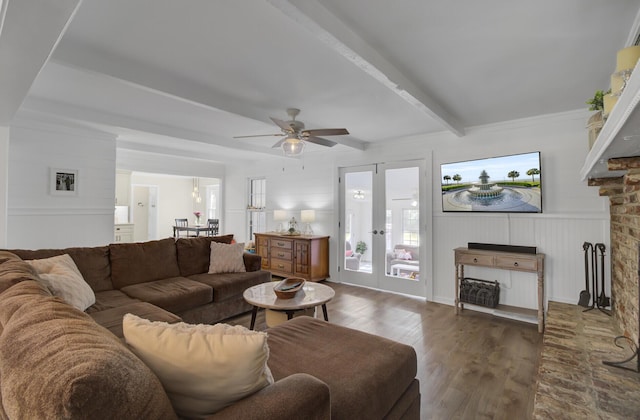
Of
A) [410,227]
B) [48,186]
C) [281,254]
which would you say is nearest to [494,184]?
[410,227]

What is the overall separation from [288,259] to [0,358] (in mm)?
4862

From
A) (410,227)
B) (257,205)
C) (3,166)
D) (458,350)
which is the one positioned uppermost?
(3,166)

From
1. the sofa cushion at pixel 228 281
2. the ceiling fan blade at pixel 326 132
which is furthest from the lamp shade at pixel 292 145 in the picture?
the sofa cushion at pixel 228 281

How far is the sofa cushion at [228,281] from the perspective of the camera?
3.43m

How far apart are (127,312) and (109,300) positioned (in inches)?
20.7

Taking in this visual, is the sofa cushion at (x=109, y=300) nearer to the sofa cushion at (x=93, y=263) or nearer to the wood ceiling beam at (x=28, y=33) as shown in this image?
the sofa cushion at (x=93, y=263)

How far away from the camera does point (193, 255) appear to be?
389 cm

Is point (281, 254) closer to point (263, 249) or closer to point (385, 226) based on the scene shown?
point (263, 249)

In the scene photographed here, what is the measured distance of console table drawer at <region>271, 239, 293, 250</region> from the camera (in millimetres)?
5598

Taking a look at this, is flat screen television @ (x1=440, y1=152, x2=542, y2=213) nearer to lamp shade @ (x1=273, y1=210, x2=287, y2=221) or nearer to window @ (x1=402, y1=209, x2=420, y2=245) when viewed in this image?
window @ (x1=402, y1=209, x2=420, y2=245)

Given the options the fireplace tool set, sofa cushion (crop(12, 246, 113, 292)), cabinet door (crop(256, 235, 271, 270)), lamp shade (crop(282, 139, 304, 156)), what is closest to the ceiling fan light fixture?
lamp shade (crop(282, 139, 304, 156))

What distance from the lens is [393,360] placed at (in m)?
1.68

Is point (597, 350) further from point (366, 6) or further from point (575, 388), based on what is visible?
point (366, 6)

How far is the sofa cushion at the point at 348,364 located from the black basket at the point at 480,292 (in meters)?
2.38
